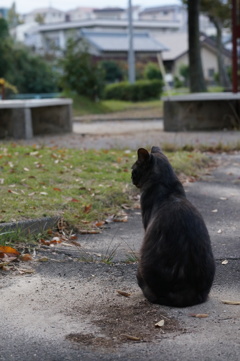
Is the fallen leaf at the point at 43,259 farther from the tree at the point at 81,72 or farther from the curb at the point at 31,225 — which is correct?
the tree at the point at 81,72

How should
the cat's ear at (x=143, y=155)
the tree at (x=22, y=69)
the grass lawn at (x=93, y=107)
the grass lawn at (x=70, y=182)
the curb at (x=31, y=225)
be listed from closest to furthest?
the cat's ear at (x=143, y=155) → the curb at (x=31, y=225) → the grass lawn at (x=70, y=182) → the grass lawn at (x=93, y=107) → the tree at (x=22, y=69)

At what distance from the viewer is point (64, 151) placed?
10.9 metres

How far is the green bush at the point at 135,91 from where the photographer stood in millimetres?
31281

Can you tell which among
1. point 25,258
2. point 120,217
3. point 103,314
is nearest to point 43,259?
point 25,258

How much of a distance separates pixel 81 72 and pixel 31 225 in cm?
2050

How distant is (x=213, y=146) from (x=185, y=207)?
795 centimetres

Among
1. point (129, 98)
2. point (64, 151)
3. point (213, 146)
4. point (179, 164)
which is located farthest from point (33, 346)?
point (129, 98)

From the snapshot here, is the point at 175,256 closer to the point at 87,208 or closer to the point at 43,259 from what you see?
the point at 43,259

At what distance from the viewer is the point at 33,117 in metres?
15.8

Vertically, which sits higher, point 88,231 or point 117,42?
point 117,42

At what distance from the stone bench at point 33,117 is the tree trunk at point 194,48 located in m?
5.80

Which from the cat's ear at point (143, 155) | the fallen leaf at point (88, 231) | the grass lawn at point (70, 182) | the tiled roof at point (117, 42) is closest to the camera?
the cat's ear at point (143, 155)

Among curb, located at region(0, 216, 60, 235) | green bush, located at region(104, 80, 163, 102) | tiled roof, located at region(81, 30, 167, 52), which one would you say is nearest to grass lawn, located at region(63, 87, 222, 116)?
green bush, located at region(104, 80, 163, 102)

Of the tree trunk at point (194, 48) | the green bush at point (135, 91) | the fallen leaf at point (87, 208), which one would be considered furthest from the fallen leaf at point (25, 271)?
the green bush at point (135, 91)
